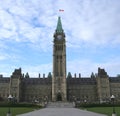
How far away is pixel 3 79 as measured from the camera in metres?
138

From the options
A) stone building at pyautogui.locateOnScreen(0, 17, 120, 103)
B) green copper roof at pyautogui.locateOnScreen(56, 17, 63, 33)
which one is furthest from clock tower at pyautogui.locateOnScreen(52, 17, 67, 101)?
green copper roof at pyautogui.locateOnScreen(56, 17, 63, 33)

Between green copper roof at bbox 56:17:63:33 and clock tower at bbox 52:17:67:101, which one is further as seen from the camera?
green copper roof at bbox 56:17:63:33

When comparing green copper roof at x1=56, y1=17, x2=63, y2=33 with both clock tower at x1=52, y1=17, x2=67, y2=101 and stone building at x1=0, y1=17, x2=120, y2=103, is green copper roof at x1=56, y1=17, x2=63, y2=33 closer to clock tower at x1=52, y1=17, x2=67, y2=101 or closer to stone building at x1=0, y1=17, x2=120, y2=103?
stone building at x1=0, y1=17, x2=120, y2=103

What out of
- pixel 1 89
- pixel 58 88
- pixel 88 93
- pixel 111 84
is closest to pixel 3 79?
pixel 1 89

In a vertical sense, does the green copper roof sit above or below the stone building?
Result: above

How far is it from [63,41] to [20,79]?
31.0 metres

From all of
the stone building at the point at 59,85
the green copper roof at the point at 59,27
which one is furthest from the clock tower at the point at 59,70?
the green copper roof at the point at 59,27

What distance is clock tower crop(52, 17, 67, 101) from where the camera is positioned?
392 feet

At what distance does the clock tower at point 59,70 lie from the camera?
11950 cm

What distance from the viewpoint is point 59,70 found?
12119 cm

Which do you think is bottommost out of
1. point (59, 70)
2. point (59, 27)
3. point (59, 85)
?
point (59, 85)

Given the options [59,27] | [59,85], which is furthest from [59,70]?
[59,27]

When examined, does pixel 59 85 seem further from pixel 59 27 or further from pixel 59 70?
pixel 59 27

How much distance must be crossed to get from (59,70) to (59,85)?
24.4 ft
